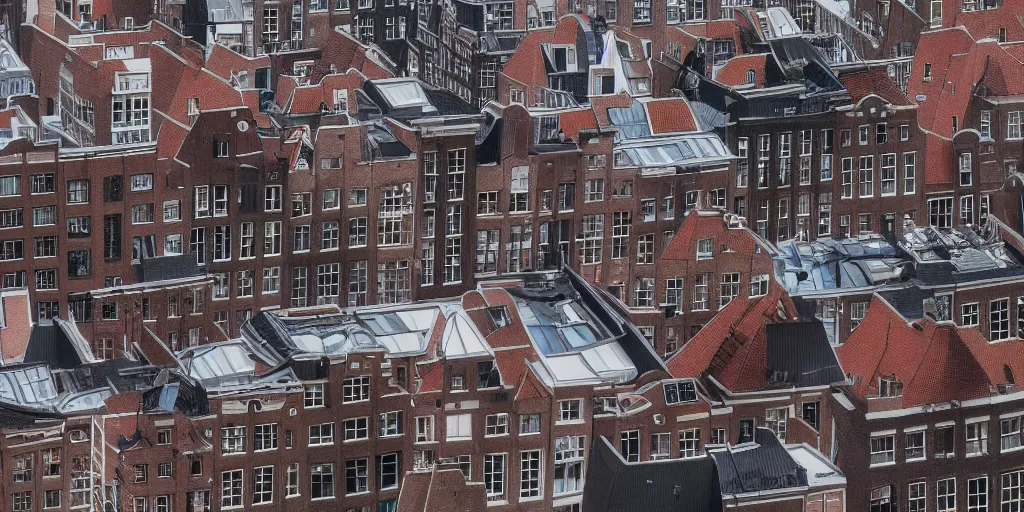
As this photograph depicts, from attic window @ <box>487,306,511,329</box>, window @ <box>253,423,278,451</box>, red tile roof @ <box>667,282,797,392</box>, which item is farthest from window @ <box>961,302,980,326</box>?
window @ <box>253,423,278,451</box>

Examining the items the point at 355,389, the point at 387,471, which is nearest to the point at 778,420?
the point at 387,471

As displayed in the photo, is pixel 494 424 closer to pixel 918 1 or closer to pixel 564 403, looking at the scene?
pixel 564 403

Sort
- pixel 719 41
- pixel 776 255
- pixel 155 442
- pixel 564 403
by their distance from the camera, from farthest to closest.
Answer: pixel 719 41
pixel 776 255
pixel 564 403
pixel 155 442

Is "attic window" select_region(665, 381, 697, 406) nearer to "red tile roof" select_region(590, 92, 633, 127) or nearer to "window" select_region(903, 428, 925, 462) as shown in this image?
"window" select_region(903, 428, 925, 462)

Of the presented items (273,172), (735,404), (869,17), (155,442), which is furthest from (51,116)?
(869,17)

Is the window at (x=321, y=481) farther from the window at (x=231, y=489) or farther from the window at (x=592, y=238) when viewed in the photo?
the window at (x=592, y=238)

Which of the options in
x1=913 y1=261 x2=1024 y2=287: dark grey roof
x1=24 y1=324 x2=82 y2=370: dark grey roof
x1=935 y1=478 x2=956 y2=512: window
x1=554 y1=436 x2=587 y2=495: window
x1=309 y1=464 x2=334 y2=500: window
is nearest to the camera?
x1=24 y1=324 x2=82 y2=370: dark grey roof

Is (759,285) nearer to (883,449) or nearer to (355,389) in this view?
(883,449)
